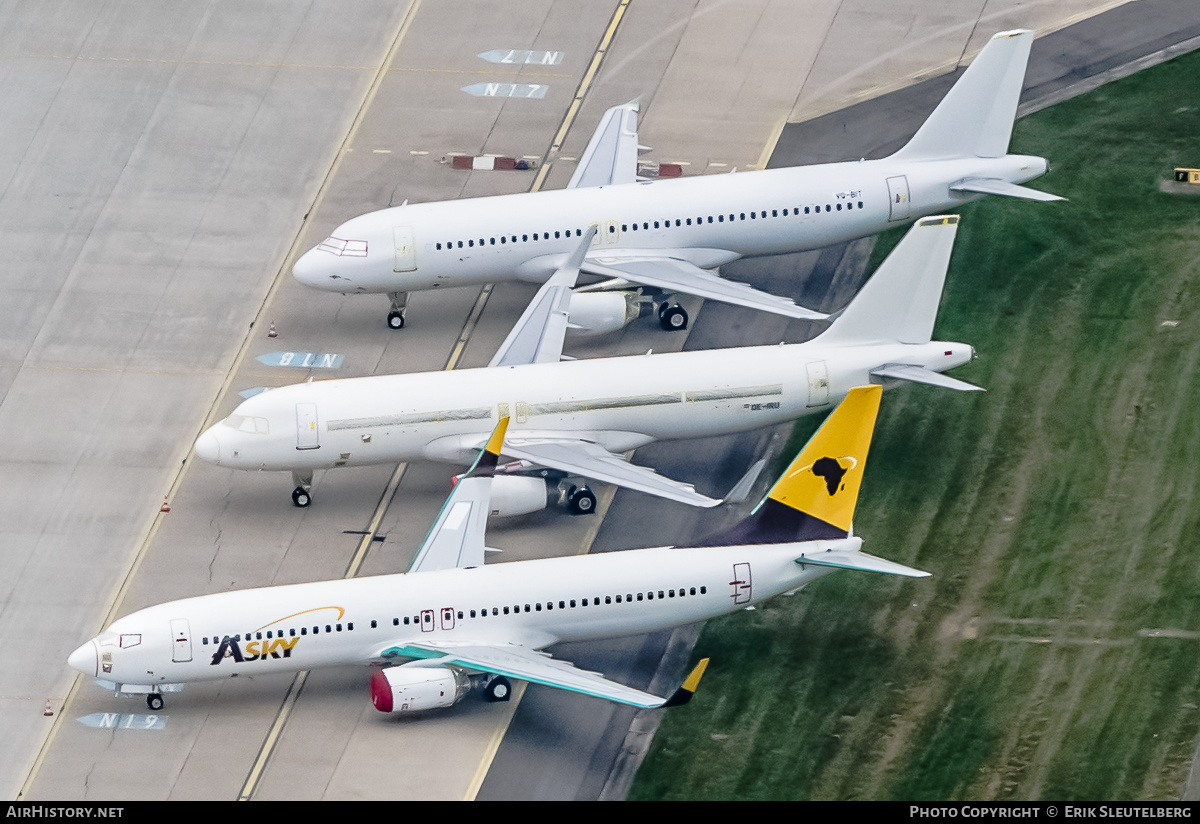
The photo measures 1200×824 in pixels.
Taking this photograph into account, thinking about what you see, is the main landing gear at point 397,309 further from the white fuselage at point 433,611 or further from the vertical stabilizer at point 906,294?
the white fuselage at point 433,611

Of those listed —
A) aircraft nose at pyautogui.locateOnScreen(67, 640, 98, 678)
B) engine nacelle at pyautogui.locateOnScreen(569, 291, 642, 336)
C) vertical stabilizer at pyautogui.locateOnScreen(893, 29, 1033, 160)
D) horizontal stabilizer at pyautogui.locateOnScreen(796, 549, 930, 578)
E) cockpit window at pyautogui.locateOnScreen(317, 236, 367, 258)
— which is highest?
vertical stabilizer at pyautogui.locateOnScreen(893, 29, 1033, 160)

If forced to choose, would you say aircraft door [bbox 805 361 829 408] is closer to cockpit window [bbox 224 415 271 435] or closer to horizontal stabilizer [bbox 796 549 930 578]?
horizontal stabilizer [bbox 796 549 930 578]

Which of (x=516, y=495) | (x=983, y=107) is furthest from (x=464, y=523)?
(x=983, y=107)

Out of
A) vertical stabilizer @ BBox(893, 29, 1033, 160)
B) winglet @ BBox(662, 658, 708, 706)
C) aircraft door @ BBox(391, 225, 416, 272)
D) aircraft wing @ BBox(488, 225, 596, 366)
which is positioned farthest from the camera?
vertical stabilizer @ BBox(893, 29, 1033, 160)

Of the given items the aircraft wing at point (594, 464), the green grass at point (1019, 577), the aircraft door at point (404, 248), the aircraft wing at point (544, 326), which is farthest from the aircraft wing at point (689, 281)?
the aircraft wing at point (594, 464)

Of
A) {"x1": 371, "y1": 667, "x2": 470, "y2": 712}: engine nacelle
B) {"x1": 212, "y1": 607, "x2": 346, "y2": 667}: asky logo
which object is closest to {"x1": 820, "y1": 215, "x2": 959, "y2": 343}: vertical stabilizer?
{"x1": 371, "y1": 667, "x2": 470, "y2": 712}: engine nacelle
